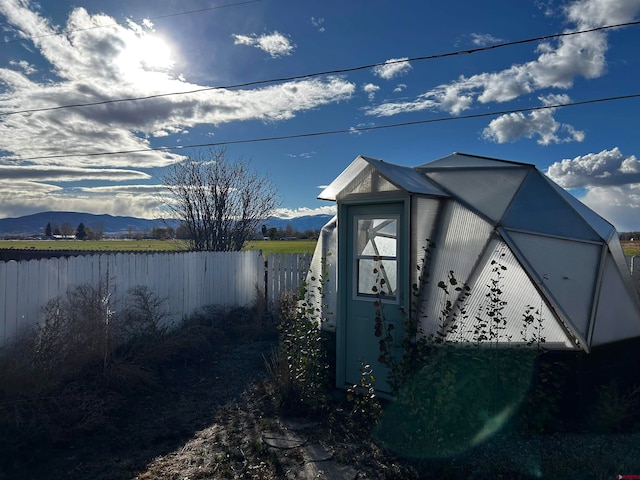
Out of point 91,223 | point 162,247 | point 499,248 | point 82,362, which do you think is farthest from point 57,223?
point 499,248

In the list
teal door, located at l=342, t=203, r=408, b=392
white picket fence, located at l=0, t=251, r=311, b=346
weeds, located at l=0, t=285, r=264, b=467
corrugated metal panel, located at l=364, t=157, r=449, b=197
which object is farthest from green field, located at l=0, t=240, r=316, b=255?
corrugated metal panel, located at l=364, t=157, r=449, b=197

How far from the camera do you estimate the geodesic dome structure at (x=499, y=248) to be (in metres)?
4.98

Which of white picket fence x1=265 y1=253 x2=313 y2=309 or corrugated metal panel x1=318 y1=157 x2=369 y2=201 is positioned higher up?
corrugated metal panel x1=318 y1=157 x2=369 y2=201

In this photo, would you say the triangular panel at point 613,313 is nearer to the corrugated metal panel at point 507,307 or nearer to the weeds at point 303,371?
the corrugated metal panel at point 507,307

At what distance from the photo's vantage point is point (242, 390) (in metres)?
6.49

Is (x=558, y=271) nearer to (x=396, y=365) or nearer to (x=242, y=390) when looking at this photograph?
(x=396, y=365)

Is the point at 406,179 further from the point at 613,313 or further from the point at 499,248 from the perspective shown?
the point at 613,313

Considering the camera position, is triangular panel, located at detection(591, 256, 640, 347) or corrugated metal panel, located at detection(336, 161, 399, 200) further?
corrugated metal panel, located at detection(336, 161, 399, 200)

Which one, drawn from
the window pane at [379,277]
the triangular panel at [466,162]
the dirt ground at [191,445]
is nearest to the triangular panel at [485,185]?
the triangular panel at [466,162]

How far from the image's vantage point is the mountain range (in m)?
15.9

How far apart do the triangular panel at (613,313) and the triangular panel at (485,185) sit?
58.5 inches

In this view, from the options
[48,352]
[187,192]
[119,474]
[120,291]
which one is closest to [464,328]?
[119,474]

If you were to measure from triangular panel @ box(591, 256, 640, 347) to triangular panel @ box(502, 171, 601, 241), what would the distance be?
0.54 metres

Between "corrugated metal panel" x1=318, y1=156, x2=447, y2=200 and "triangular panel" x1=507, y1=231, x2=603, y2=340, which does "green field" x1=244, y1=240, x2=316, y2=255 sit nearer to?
"corrugated metal panel" x1=318, y1=156, x2=447, y2=200
